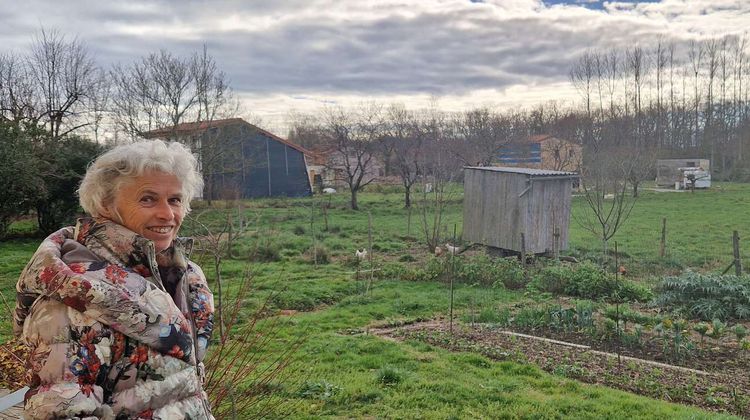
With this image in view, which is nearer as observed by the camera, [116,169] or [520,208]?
[116,169]

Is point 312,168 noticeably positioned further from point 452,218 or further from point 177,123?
point 452,218

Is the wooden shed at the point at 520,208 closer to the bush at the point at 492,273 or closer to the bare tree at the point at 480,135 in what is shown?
the bush at the point at 492,273

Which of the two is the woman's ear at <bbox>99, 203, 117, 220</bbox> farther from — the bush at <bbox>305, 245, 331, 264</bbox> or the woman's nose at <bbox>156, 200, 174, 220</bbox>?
the bush at <bbox>305, 245, 331, 264</bbox>

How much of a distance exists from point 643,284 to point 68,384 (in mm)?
10028

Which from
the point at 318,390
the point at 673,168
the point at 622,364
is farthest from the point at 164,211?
the point at 673,168

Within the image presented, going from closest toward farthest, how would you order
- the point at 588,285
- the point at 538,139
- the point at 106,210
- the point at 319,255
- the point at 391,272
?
the point at 106,210, the point at 588,285, the point at 391,272, the point at 319,255, the point at 538,139

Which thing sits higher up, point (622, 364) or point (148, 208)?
point (148, 208)

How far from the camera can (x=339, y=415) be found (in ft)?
15.0

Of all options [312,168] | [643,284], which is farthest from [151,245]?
[312,168]

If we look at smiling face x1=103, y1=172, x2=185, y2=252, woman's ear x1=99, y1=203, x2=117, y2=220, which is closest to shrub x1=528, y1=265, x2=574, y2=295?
smiling face x1=103, y1=172, x2=185, y2=252

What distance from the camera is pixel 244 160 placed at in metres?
28.6

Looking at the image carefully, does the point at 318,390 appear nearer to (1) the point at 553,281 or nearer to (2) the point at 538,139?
(1) the point at 553,281

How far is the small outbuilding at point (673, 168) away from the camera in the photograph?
36031 millimetres

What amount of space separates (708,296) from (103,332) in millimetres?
8548
